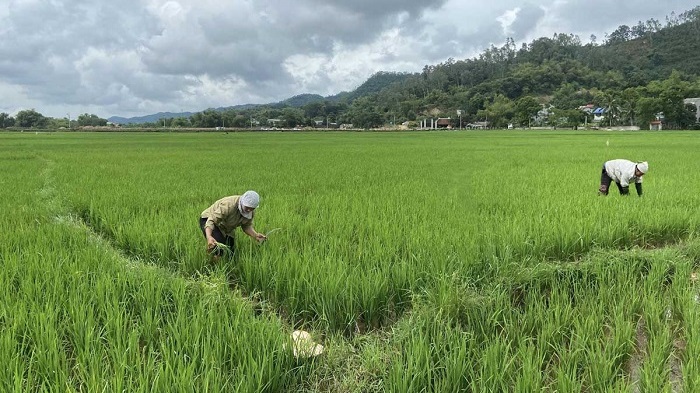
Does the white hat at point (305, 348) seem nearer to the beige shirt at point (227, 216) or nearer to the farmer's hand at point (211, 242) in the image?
the farmer's hand at point (211, 242)

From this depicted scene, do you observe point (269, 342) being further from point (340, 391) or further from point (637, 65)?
point (637, 65)

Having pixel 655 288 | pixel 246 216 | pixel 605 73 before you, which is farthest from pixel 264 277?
pixel 605 73

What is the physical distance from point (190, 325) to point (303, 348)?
62 centimetres

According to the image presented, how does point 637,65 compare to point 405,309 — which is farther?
point 637,65

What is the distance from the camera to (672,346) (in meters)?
2.33

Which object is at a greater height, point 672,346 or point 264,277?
point 264,277

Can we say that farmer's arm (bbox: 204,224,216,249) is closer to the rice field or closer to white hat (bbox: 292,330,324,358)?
the rice field

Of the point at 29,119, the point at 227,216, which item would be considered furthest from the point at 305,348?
the point at 29,119

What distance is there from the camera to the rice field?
1.99 meters

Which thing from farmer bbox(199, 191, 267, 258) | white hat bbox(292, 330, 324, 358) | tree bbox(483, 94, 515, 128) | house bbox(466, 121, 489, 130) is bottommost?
white hat bbox(292, 330, 324, 358)

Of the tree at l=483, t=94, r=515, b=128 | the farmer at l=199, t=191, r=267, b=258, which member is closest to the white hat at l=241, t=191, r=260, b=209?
the farmer at l=199, t=191, r=267, b=258

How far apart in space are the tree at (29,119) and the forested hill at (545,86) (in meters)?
22.4

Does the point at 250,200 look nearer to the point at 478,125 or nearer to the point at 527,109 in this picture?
the point at 527,109

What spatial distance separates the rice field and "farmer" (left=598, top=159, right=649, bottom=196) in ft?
1.09
